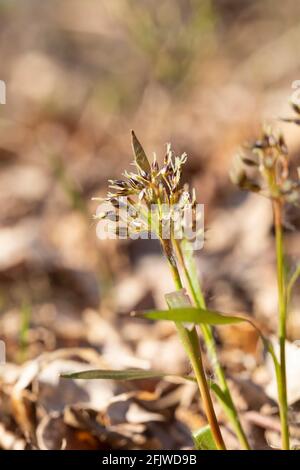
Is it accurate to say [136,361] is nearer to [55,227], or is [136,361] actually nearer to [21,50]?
Result: [55,227]

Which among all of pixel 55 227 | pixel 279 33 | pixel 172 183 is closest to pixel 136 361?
pixel 172 183

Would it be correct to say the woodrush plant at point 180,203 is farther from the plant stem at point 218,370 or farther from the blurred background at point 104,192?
the blurred background at point 104,192

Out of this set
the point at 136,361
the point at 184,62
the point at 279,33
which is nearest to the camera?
the point at 136,361
